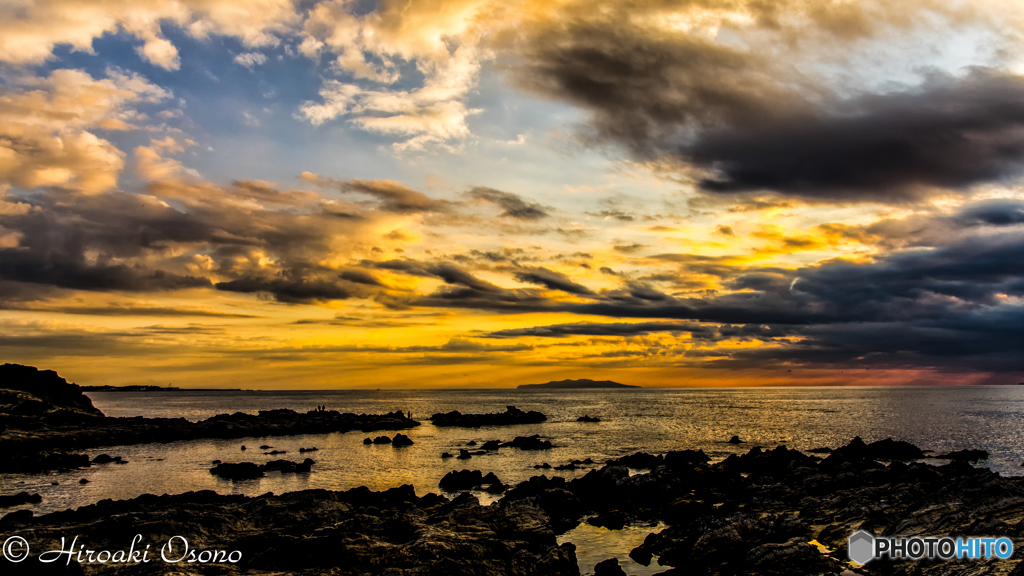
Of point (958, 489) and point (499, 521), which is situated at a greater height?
point (958, 489)

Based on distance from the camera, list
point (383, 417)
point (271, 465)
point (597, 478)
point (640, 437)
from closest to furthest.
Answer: point (597, 478) → point (271, 465) → point (640, 437) → point (383, 417)

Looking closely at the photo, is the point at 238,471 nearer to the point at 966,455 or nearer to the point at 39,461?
the point at 39,461

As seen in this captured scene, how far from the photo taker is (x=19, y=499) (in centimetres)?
3859

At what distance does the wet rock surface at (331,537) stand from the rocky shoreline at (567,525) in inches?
2.6

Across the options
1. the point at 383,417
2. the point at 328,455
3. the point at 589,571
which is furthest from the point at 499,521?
the point at 383,417

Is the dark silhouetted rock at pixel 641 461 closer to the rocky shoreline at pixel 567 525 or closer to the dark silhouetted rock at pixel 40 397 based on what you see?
the rocky shoreline at pixel 567 525

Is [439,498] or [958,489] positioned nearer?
[958,489]

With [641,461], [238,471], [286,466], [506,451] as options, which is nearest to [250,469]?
[238,471]

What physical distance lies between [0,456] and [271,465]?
1136 inches

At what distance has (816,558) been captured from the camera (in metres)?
21.0

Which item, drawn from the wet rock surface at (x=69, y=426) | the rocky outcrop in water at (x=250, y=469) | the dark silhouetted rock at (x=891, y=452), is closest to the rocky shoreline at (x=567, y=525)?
the rocky outcrop in water at (x=250, y=469)

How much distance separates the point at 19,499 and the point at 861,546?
2052 inches

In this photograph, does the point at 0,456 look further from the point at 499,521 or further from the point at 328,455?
the point at 499,521

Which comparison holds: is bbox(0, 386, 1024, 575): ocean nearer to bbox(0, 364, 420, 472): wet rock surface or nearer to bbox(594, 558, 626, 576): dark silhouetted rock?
bbox(594, 558, 626, 576): dark silhouetted rock
